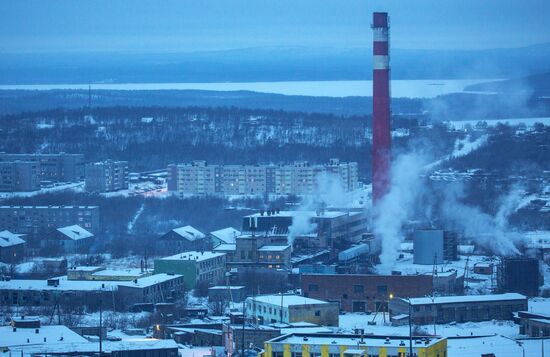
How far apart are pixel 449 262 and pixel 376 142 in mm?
3358

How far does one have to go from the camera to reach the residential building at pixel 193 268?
27.2 metres

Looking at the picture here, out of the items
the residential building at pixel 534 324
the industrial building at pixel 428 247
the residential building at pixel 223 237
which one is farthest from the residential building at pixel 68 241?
the residential building at pixel 534 324

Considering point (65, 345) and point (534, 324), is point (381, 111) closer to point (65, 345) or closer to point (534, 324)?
point (534, 324)

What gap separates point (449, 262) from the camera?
94.4ft

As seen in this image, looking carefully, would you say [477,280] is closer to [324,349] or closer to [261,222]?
[261,222]

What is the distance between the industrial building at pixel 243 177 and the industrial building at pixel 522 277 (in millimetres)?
16874

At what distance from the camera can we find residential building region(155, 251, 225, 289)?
27172mm

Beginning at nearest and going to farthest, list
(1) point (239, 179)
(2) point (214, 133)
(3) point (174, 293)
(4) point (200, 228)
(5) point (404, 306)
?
(5) point (404, 306) < (3) point (174, 293) < (4) point (200, 228) < (1) point (239, 179) < (2) point (214, 133)

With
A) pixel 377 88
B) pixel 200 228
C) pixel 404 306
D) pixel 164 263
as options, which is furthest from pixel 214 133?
pixel 404 306

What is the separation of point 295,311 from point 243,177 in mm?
21208

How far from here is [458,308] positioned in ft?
77.3

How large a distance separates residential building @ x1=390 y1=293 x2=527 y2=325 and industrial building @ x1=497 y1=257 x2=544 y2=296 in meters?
1.64

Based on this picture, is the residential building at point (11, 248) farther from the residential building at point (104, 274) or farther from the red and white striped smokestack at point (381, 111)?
the red and white striped smokestack at point (381, 111)

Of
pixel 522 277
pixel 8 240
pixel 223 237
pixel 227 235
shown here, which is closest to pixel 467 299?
pixel 522 277
